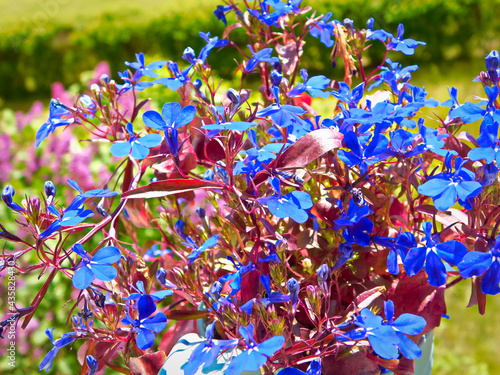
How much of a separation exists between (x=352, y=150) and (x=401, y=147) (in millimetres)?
83

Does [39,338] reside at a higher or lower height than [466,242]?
lower

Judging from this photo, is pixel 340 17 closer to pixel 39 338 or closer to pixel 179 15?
pixel 179 15

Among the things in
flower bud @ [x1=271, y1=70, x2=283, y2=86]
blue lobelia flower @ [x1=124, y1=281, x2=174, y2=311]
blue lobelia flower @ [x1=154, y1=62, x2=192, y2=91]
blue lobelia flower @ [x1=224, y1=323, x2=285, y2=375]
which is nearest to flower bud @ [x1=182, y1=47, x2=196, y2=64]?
blue lobelia flower @ [x1=154, y1=62, x2=192, y2=91]

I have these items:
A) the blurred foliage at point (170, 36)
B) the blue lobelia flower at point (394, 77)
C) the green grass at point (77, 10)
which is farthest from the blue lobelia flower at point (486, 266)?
the green grass at point (77, 10)

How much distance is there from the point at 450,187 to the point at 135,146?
1.41ft

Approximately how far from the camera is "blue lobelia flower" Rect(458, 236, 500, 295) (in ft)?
2.16

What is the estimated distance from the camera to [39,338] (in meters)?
1.90

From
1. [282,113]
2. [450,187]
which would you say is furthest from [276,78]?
[450,187]

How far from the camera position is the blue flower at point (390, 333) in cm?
59

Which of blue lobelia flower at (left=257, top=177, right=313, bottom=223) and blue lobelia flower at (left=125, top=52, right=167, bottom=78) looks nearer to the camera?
blue lobelia flower at (left=257, top=177, right=313, bottom=223)

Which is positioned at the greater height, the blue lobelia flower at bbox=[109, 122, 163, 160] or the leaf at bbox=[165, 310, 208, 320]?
the blue lobelia flower at bbox=[109, 122, 163, 160]

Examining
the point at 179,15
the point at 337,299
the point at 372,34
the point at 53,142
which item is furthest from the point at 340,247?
the point at 179,15

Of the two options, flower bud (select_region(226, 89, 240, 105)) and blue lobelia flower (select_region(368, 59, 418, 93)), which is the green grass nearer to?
blue lobelia flower (select_region(368, 59, 418, 93))

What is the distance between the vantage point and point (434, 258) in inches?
26.9
